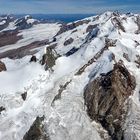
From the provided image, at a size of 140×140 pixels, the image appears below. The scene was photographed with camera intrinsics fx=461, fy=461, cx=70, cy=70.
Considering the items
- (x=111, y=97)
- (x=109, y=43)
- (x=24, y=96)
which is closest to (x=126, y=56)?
(x=109, y=43)

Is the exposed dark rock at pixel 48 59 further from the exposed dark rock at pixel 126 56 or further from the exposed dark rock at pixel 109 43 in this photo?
the exposed dark rock at pixel 126 56

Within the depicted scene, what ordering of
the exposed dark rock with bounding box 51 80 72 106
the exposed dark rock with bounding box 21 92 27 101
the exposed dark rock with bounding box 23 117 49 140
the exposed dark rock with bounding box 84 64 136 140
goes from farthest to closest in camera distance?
the exposed dark rock with bounding box 51 80 72 106 < the exposed dark rock with bounding box 21 92 27 101 < the exposed dark rock with bounding box 84 64 136 140 < the exposed dark rock with bounding box 23 117 49 140

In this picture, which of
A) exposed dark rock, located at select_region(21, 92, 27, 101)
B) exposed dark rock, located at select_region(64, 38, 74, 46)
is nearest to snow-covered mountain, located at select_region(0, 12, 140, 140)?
exposed dark rock, located at select_region(21, 92, 27, 101)

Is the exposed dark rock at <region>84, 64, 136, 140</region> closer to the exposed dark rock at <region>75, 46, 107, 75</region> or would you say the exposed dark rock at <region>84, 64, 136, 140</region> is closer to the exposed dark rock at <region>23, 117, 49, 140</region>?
the exposed dark rock at <region>75, 46, 107, 75</region>

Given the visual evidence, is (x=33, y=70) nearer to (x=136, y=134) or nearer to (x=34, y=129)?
(x=34, y=129)

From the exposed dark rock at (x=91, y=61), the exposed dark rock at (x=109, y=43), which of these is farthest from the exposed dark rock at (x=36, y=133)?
the exposed dark rock at (x=109, y=43)

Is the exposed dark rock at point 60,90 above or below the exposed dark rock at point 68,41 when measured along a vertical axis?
above
